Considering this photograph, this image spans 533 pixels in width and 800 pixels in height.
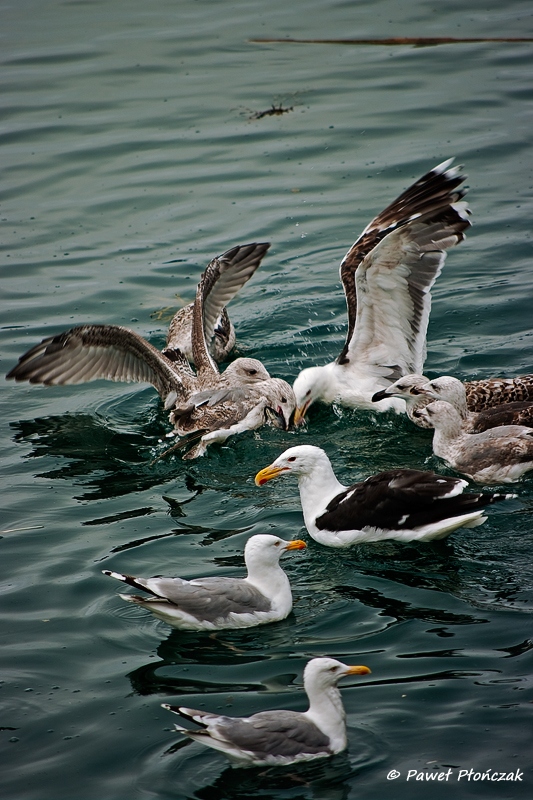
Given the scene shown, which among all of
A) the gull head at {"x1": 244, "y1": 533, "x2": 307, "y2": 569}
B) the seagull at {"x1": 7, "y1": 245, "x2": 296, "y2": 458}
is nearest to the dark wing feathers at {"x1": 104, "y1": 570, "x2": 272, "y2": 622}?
the gull head at {"x1": 244, "y1": 533, "x2": 307, "y2": 569}

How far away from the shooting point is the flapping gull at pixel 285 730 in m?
5.47

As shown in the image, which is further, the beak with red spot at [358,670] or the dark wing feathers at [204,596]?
the dark wing feathers at [204,596]

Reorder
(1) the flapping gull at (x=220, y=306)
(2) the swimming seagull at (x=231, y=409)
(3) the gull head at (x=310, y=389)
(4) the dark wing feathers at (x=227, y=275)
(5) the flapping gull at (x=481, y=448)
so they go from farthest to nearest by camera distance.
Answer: (4) the dark wing feathers at (x=227, y=275), (1) the flapping gull at (x=220, y=306), (3) the gull head at (x=310, y=389), (2) the swimming seagull at (x=231, y=409), (5) the flapping gull at (x=481, y=448)

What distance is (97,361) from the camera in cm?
1134

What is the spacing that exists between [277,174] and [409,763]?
11579 mm

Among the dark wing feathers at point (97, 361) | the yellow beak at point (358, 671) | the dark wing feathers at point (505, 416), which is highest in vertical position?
the dark wing feathers at point (97, 361)

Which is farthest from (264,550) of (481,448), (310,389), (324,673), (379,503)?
(310,389)

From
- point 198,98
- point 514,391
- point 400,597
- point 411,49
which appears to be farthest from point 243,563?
point 411,49

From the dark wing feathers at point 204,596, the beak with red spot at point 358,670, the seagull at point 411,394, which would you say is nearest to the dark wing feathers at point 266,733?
the beak with red spot at point 358,670

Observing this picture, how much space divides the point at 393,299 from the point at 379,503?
10.6ft

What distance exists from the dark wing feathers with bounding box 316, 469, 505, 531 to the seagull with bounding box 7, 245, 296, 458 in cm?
233

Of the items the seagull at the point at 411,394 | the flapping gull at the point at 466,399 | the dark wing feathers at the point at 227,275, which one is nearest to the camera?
the flapping gull at the point at 466,399

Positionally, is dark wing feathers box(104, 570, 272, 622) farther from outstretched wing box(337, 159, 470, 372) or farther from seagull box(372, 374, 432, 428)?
outstretched wing box(337, 159, 470, 372)

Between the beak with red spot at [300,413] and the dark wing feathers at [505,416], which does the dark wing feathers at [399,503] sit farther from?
the beak with red spot at [300,413]
